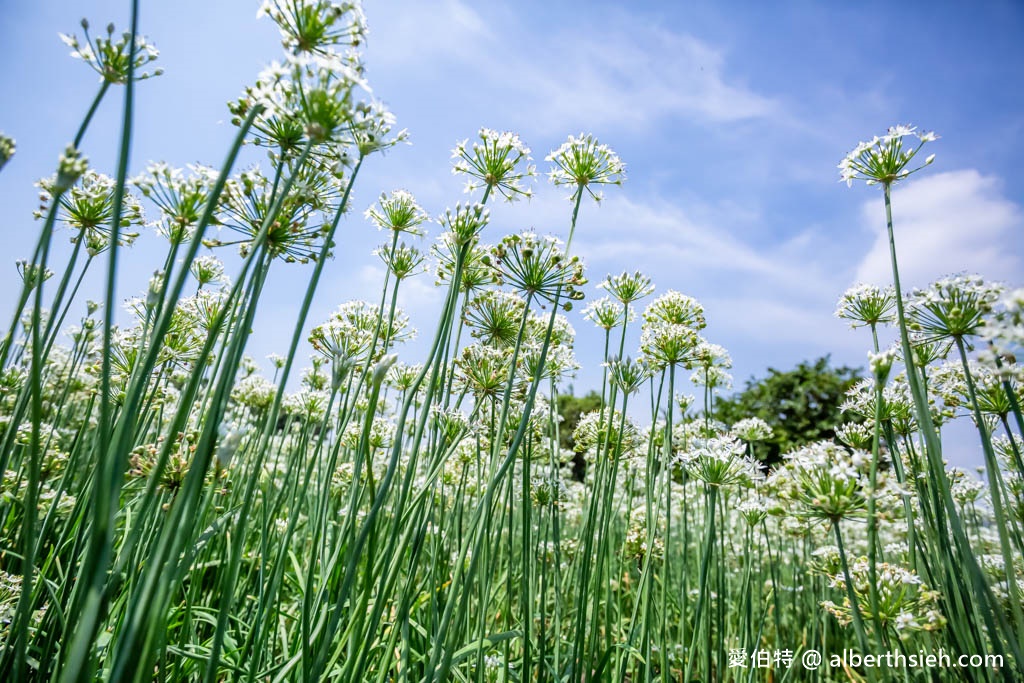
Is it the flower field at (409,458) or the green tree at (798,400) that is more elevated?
the green tree at (798,400)

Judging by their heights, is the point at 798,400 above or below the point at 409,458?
above

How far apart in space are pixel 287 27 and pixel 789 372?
17.7m

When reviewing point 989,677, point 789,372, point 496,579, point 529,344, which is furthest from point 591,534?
point 789,372

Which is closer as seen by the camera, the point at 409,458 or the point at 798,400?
the point at 409,458

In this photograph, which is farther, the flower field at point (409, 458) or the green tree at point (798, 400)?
the green tree at point (798, 400)

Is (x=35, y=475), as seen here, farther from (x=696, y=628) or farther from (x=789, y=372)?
(x=789, y=372)

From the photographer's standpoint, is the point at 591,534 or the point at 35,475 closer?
the point at 35,475

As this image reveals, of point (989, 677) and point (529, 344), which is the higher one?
point (529, 344)

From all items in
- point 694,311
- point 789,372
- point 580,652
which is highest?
point 789,372

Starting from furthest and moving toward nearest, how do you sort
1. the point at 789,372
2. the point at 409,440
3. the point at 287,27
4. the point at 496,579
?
1. the point at 789,372
2. the point at 409,440
3. the point at 496,579
4. the point at 287,27

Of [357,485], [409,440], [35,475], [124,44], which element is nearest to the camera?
[35,475]

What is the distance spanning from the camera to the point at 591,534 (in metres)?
2.85

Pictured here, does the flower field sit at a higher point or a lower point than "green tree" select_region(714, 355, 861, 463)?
lower

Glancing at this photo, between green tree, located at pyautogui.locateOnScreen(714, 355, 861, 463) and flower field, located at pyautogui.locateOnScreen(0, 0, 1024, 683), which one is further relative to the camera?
green tree, located at pyautogui.locateOnScreen(714, 355, 861, 463)
